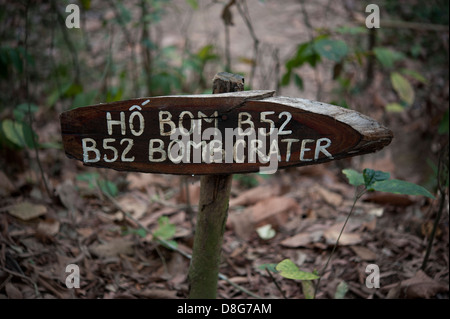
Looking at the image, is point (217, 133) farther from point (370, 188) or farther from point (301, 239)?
point (301, 239)

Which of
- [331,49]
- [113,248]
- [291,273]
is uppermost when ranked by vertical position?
[331,49]

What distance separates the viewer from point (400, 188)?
1.25 metres

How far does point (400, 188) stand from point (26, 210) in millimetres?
1707

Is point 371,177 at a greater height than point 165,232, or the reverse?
point 371,177

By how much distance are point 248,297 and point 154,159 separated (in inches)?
35.1

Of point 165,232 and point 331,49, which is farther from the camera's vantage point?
point 331,49

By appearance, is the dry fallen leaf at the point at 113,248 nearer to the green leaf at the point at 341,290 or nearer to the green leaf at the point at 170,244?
the green leaf at the point at 170,244

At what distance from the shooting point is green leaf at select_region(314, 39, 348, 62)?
2098 millimetres

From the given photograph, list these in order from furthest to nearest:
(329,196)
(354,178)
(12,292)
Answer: (329,196)
(12,292)
(354,178)

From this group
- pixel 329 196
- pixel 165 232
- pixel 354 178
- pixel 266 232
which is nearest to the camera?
pixel 354 178

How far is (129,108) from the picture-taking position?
3.79 ft

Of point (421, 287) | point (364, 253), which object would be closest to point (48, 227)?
point (364, 253)

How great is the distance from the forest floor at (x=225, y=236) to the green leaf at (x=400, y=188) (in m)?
0.51

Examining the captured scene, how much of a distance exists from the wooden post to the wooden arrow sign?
0.33 ft
